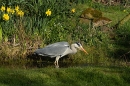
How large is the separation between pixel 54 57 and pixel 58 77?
11.5ft

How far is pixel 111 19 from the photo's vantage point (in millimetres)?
16156

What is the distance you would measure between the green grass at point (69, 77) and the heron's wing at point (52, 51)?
2.55m

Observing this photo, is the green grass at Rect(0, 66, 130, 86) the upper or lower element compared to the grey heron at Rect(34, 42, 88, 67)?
lower

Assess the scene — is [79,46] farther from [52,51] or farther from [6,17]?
[6,17]

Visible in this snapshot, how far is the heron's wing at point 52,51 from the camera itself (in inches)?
486

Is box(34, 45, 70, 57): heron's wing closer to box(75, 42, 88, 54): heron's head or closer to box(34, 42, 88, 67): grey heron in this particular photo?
box(34, 42, 88, 67): grey heron

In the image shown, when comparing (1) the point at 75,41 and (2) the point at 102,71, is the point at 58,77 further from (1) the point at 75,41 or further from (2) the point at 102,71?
(1) the point at 75,41

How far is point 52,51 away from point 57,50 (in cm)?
15

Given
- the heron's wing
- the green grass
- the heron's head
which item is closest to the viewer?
the green grass

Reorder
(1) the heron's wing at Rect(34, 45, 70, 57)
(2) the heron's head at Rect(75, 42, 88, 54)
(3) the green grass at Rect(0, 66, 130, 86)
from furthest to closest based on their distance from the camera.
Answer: (2) the heron's head at Rect(75, 42, 88, 54) < (1) the heron's wing at Rect(34, 45, 70, 57) < (3) the green grass at Rect(0, 66, 130, 86)

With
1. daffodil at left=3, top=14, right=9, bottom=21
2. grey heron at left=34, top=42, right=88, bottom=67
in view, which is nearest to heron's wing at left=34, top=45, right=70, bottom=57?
grey heron at left=34, top=42, right=88, bottom=67

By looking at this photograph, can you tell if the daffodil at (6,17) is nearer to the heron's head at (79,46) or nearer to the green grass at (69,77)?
the heron's head at (79,46)

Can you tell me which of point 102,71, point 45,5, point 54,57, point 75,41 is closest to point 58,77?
point 102,71

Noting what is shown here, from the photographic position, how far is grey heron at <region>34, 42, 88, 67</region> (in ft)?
40.5
